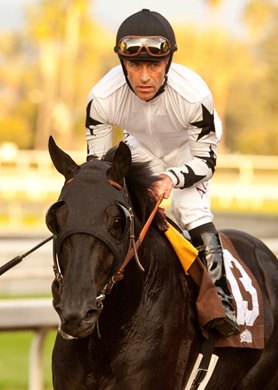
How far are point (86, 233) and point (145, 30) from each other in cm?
116

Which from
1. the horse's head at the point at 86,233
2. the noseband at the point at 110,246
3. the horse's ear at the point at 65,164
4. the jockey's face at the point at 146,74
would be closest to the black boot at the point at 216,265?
the noseband at the point at 110,246

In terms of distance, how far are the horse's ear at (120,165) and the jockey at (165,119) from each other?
12.5 inches

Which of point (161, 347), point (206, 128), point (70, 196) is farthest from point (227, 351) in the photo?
point (70, 196)

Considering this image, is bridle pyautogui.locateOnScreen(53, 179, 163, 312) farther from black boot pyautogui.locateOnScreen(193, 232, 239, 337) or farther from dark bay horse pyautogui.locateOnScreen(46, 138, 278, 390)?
black boot pyautogui.locateOnScreen(193, 232, 239, 337)

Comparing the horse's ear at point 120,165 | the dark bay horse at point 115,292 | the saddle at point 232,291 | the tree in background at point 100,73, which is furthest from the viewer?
the tree in background at point 100,73

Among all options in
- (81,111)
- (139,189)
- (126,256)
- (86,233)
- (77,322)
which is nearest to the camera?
(77,322)

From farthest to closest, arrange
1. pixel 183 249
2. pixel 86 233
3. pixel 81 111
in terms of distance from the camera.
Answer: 1. pixel 81 111
2. pixel 183 249
3. pixel 86 233

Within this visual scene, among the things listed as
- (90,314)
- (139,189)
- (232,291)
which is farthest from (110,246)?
(232,291)

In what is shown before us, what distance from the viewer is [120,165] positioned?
4301mm

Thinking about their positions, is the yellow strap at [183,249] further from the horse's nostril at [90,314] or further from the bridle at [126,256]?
the horse's nostril at [90,314]

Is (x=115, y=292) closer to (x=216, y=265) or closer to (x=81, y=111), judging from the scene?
(x=216, y=265)

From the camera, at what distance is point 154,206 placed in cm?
459

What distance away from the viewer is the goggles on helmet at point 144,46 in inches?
185

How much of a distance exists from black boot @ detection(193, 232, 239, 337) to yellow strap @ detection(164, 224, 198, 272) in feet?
0.81
